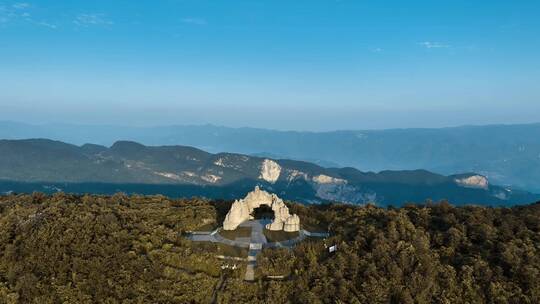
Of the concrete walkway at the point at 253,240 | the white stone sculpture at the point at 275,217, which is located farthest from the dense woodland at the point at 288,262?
the white stone sculpture at the point at 275,217

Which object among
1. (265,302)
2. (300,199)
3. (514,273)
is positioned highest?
(514,273)

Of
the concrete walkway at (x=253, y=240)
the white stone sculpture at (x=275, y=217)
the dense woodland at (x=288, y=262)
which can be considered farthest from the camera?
the white stone sculpture at (x=275, y=217)

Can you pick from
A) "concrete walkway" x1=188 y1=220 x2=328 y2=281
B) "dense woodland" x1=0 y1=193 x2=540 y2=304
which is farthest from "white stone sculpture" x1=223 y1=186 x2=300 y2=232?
"dense woodland" x1=0 y1=193 x2=540 y2=304

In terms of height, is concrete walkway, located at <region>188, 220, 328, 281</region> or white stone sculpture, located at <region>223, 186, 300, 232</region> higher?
white stone sculpture, located at <region>223, 186, 300, 232</region>

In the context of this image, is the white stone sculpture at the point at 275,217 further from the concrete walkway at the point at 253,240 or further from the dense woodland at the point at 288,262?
the dense woodland at the point at 288,262

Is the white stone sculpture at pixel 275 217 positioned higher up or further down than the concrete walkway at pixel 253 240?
higher up

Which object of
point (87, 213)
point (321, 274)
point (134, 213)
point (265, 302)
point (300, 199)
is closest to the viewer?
point (265, 302)

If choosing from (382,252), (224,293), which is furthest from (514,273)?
(224,293)

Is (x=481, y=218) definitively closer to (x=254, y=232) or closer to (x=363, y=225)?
(x=363, y=225)

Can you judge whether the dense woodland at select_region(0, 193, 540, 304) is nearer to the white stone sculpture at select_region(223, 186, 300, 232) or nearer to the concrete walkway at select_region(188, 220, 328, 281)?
the concrete walkway at select_region(188, 220, 328, 281)
